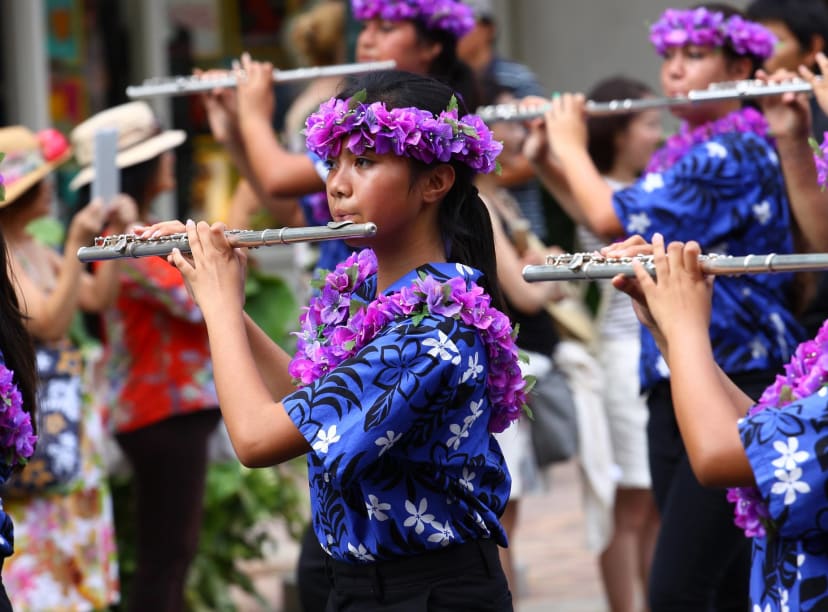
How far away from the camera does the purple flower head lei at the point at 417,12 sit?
4.59m

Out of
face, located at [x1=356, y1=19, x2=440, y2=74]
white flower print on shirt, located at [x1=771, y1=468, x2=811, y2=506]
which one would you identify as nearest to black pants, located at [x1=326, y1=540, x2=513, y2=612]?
white flower print on shirt, located at [x1=771, y1=468, x2=811, y2=506]

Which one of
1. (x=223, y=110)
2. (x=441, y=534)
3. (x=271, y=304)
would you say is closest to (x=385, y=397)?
(x=441, y=534)

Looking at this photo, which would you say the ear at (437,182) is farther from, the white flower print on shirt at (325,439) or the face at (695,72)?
the face at (695,72)

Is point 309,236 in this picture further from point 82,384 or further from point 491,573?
point 82,384

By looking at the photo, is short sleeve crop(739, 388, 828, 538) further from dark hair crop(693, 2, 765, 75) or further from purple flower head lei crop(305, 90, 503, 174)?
dark hair crop(693, 2, 765, 75)

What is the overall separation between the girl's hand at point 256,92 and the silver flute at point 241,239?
5.06 feet

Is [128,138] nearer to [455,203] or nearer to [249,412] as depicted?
[455,203]

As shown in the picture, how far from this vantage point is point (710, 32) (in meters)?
4.34

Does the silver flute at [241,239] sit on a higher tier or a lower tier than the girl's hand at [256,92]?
lower

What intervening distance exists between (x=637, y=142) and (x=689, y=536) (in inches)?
92.2

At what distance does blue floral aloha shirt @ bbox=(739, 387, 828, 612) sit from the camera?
8.00 ft

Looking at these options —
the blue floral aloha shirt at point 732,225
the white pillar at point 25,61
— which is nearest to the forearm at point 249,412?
the blue floral aloha shirt at point 732,225

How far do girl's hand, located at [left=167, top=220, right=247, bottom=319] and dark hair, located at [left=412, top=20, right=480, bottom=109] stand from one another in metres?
1.85

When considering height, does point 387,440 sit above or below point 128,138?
below
